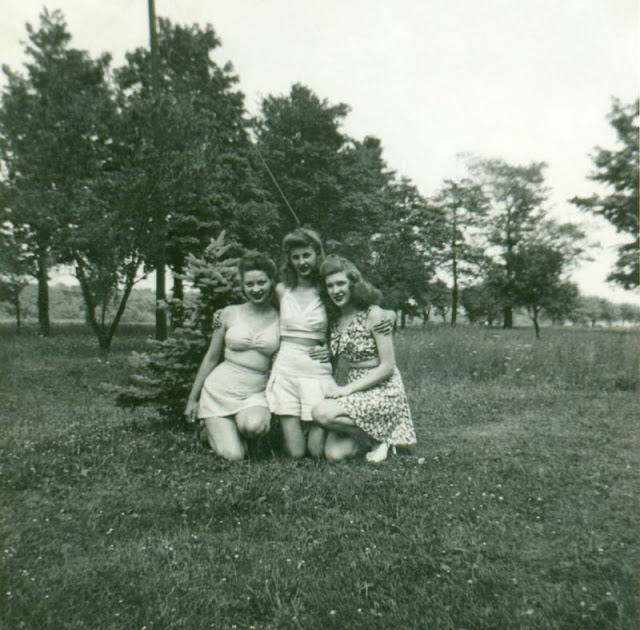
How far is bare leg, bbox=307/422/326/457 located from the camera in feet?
16.4

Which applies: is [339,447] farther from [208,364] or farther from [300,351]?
[208,364]

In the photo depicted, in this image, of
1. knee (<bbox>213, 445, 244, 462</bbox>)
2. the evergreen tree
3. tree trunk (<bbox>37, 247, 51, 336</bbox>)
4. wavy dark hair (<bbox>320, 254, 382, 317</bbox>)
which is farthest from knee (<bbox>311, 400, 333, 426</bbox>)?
tree trunk (<bbox>37, 247, 51, 336</bbox>)

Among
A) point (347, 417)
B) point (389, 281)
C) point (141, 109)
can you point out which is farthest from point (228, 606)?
point (389, 281)

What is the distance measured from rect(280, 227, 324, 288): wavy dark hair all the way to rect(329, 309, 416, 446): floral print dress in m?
0.50

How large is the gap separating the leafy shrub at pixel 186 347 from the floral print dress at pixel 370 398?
131cm

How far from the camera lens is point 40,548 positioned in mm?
3367

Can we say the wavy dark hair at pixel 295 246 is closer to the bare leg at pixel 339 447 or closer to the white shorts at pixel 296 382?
the white shorts at pixel 296 382

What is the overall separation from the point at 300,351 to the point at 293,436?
2.24ft

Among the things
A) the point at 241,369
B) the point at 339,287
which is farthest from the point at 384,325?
the point at 241,369

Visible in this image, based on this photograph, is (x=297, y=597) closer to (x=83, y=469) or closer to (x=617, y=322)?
(x=83, y=469)

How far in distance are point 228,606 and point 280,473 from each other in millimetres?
1789

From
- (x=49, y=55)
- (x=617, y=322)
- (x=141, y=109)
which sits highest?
(x=49, y=55)

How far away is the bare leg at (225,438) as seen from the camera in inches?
196

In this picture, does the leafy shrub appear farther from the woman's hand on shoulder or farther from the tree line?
the woman's hand on shoulder
